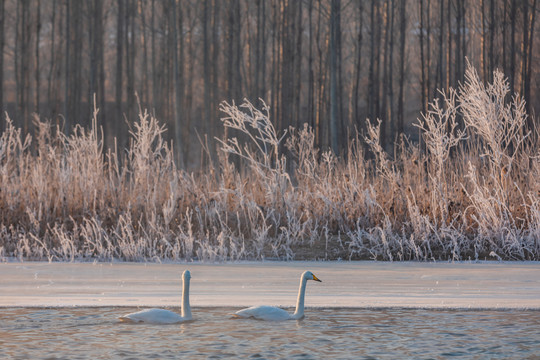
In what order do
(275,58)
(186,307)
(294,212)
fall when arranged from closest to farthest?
(186,307)
(294,212)
(275,58)

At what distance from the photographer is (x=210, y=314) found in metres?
6.52

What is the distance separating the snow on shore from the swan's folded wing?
0.58 m

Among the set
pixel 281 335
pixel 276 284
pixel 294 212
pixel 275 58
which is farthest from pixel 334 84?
pixel 281 335

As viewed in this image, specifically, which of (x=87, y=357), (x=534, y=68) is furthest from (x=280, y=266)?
(x=534, y=68)

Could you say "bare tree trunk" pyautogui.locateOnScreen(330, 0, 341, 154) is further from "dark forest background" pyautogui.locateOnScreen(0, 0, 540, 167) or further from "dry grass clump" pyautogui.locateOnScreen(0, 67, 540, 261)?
"dry grass clump" pyautogui.locateOnScreen(0, 67, 540, 261)

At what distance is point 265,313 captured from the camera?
618 cm

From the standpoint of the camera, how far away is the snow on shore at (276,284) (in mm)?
6945

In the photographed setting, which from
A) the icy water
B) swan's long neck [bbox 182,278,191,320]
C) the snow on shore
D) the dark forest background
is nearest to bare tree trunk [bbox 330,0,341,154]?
the dark forest background

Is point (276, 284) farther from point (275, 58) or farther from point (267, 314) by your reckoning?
point (275, 58)

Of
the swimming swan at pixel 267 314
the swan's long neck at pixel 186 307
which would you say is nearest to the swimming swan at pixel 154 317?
the swan's long neck at pixel 186 307

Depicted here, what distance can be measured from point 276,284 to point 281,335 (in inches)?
86.3

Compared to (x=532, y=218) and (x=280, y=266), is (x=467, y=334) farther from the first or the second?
(x=532, y=218)

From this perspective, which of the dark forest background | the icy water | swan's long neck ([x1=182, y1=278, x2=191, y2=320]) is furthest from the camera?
the dark forest background

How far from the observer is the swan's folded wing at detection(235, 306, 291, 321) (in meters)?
6.15
